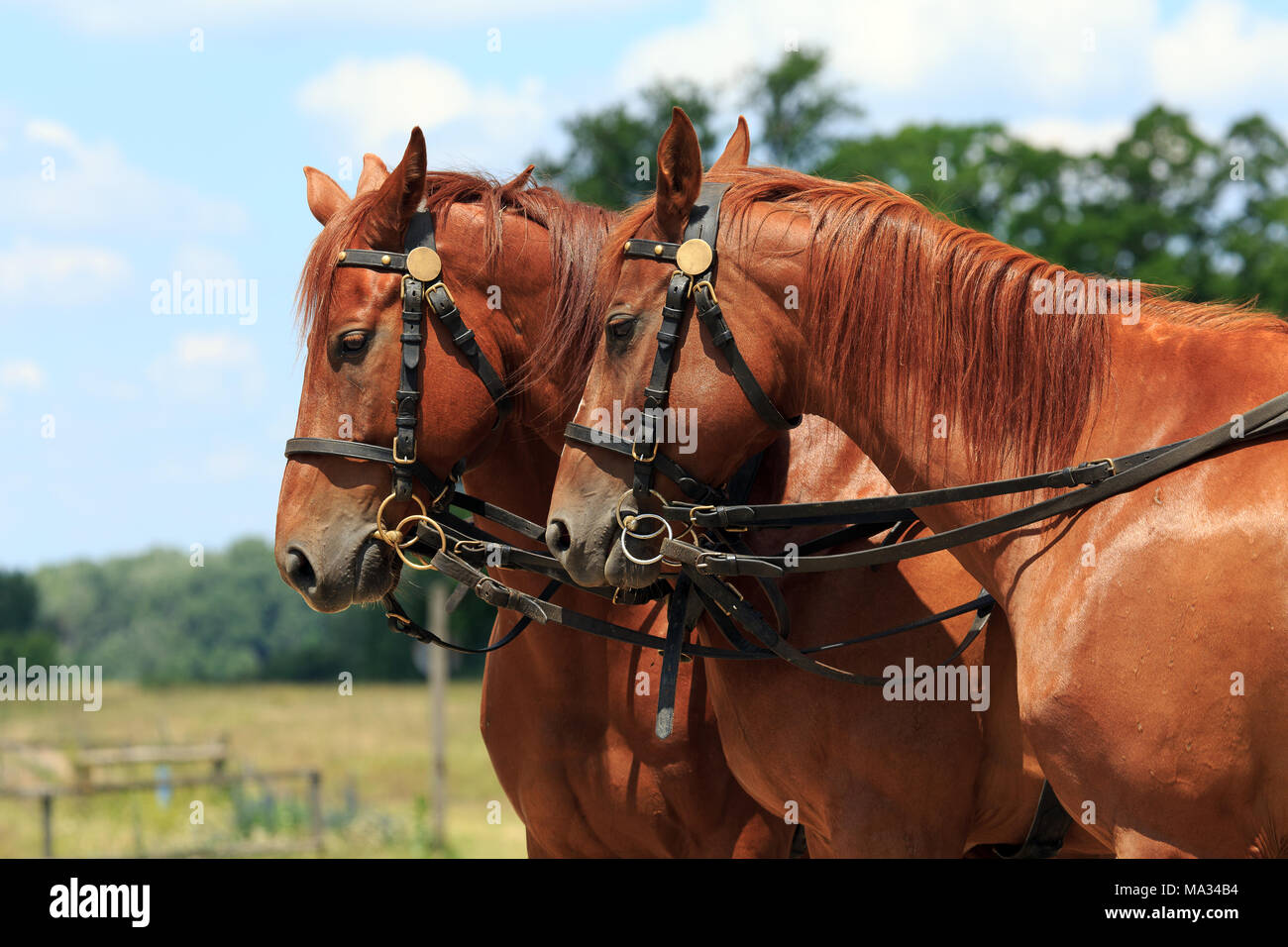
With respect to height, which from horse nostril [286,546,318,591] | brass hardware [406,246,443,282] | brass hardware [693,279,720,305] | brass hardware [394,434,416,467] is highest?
brass hardware [406,246,443,282]

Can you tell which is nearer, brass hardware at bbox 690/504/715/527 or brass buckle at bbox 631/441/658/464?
brass buckle at bbox 631/441/658/464

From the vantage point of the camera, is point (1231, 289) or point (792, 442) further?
point (1231, 289)

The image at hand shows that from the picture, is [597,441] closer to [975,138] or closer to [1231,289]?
[1231,289]

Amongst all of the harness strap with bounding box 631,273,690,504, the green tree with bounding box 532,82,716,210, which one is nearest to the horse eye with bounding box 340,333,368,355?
the harness strap with bounding box 631,273,690,504

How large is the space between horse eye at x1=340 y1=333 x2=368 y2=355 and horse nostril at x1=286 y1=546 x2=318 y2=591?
0.66 metres

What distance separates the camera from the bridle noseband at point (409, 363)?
4031 millimetres

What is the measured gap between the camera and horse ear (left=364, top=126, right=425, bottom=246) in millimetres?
4129

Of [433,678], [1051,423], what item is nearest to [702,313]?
[1051,423]

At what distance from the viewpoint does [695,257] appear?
3469 mm

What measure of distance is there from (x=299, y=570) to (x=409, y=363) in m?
0.75

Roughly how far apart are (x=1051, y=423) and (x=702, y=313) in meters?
0.97

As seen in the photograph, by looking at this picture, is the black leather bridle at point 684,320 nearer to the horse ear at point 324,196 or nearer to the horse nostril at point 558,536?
the horse nostril at point 558,536

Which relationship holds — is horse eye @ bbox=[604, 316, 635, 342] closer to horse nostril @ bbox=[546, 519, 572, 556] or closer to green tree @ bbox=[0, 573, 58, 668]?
horse nostril @ bbox=[546, 519, 572, 556]

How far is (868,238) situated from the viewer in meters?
3.50
